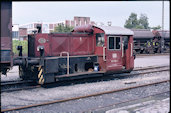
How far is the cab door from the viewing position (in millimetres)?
10508

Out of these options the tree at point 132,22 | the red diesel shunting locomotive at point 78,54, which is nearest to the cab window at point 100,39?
the red diesel shunting locomotive at point 78,54

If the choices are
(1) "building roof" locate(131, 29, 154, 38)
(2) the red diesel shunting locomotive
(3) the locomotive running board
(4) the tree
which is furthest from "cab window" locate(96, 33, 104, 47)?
(4) the tree

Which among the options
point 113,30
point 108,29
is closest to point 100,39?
point 108,29

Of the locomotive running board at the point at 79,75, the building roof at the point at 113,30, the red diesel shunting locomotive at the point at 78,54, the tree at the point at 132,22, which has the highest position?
the tree at the point at 132,22

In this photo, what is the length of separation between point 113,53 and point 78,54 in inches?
71.1

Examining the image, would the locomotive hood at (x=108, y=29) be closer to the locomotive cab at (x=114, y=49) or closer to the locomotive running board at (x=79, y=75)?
the locomotive cab at (x=114, y=49)

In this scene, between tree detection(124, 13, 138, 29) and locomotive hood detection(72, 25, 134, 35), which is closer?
locomotive hood detection(72, 25, 134, 35)

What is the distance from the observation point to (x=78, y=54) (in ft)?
34.9

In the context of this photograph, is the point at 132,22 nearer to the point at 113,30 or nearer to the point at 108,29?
the point at 113,30

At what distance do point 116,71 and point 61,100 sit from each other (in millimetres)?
4781

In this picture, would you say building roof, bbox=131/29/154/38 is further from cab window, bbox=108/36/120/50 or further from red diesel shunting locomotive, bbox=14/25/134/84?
cab window, bbox=108/36/120/50

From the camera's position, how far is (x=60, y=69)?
9.67 m

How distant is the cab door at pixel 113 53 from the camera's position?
34.5 ft

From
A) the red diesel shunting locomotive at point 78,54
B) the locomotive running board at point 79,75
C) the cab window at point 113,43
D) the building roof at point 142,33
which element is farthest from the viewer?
the building roof at point 142,33
